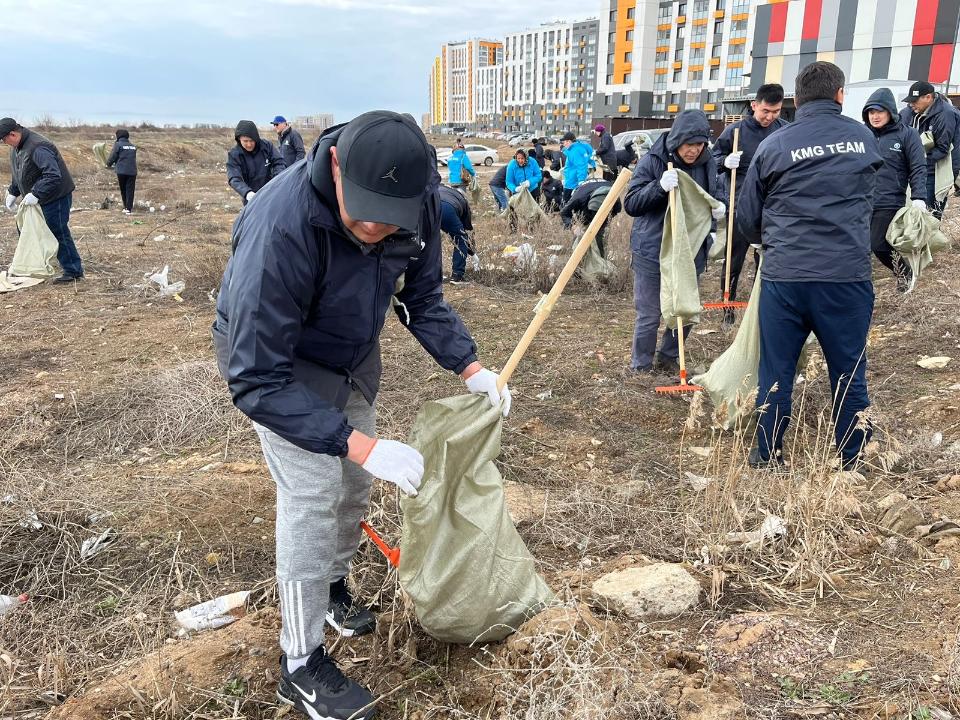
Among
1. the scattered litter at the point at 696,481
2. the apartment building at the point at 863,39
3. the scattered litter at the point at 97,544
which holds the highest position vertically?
the apartment building at the point at 863,39

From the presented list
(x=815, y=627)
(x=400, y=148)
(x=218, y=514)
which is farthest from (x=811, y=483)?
(x=218, y=514)

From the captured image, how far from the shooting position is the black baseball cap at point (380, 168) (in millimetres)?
1416

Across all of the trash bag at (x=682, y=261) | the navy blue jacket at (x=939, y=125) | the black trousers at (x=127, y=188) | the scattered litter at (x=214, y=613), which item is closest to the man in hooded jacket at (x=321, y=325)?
the scattered litter at (x=214, y=613)

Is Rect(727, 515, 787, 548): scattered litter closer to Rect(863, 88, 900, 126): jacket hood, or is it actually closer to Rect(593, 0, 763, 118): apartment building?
Rect(863, 88, 900, 126): jacket hood

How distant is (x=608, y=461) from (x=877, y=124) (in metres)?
3.46

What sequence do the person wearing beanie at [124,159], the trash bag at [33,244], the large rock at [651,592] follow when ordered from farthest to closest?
the person wearing beanie at [124,159]
the trash bag at [33,244]
the large rock at [651,592]

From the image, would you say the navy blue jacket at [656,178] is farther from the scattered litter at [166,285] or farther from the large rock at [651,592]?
the scattered litter at [166,285]

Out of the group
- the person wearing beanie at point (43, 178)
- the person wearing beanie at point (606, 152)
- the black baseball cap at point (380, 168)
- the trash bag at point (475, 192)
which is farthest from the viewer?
the trash bag at point (475, 192)

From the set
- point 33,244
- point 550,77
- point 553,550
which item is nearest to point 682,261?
point 553,550

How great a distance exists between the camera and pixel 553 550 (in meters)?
2.48

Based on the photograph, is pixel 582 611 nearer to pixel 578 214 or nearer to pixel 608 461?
pixel 608 461

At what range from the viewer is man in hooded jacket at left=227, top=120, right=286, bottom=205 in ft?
22.8

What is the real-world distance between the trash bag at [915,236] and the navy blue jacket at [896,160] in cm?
13

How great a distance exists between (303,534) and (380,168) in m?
0.86
